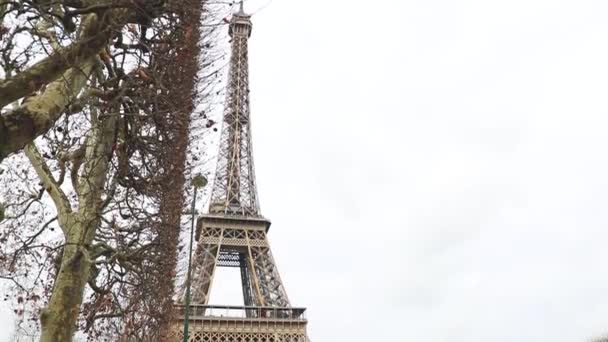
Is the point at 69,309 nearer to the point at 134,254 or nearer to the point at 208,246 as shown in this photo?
the point at 134,254

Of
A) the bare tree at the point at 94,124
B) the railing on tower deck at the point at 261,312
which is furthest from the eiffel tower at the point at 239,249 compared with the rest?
the bare tree at the point at 94,124

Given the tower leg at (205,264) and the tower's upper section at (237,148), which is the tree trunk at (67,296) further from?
the tower's upper section at (237,148)

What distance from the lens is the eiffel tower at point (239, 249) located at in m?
39.0

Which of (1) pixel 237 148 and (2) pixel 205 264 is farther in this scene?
(1) pixel 237 148

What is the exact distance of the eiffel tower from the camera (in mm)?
39000

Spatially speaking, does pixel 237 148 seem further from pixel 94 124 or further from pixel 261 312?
pixel 94 124

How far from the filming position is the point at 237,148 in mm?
49625

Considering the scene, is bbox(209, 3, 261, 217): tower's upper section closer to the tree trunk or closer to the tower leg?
the tower leg

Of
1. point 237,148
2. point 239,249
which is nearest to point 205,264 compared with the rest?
point 239,249

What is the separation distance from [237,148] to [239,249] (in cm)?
937

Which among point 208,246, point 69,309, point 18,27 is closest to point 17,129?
point 18,27

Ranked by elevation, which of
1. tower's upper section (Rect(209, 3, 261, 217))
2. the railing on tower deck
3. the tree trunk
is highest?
tower's upper section (Rect(209, 3, 261, 217))

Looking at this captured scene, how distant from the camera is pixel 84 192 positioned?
9242mm

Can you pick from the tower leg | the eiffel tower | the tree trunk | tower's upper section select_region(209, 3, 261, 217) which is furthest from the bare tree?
tower's upper section select_region(209, 3, 261, 217)
